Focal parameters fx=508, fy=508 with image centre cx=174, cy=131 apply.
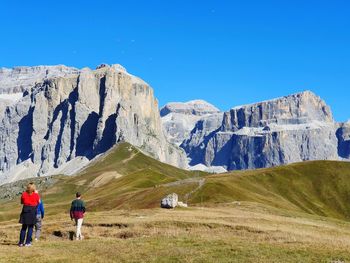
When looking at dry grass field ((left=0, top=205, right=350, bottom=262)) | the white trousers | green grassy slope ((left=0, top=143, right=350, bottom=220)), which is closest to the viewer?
dry grass field ((left=0, top=205, right=350, bottom=262))

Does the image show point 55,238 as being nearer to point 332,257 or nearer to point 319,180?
point 332,257

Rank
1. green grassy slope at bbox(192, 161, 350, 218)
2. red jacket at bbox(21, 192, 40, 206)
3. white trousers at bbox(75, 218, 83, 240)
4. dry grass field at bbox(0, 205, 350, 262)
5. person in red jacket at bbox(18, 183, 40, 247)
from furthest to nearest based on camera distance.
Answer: green grassy slope at bbox(192, 161, 350, 218) → white trousers at bbox(75, 218, 83, 240) → red jacket at bbox(21, 192, 40, 206) → person in red jacket at bbox(18, 183, 40, 247) → dry grass field at bbox(0, 205, 350, 262)

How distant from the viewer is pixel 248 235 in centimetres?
4353

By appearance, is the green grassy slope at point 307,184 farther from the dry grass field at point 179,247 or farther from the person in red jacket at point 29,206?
the person in red jacket at point 29,206

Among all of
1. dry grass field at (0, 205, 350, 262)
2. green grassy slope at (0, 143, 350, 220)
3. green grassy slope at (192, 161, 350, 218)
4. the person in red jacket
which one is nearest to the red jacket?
the person in red jacket

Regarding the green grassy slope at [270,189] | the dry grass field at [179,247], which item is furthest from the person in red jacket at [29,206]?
the green grassy slope at [270,189]

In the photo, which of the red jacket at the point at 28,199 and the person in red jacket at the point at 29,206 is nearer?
the person in red jacket at the point at 29,206

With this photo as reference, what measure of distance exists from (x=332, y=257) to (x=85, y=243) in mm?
17896

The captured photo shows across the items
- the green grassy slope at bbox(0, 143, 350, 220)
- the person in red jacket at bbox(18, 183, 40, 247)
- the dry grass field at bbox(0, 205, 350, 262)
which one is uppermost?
the green grassy slope at bbox(0, 143, 350, 220)

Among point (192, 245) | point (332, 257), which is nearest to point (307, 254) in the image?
point (332, 257)

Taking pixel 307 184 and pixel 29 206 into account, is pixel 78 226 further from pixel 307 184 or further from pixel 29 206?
pixel 307 184

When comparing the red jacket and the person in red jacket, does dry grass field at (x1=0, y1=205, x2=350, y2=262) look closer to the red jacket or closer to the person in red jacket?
the person in red jacket

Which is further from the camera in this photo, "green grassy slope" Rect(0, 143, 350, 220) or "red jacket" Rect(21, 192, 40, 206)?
"green grassy slope" Rect(0, 143, 350, 220)

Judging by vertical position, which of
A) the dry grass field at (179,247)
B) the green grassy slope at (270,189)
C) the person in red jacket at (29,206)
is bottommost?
the dry grass field at (179,247)
